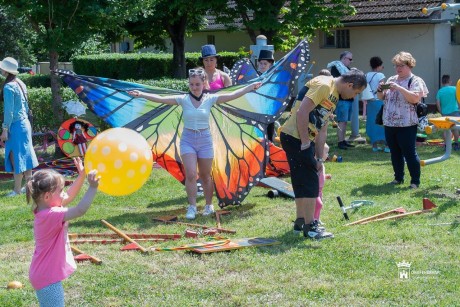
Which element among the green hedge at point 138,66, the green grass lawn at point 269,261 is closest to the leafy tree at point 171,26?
the green hedge at point 138,66

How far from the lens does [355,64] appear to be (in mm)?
26391

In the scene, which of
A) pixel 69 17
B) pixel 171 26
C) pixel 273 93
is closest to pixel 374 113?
pixel 273 93

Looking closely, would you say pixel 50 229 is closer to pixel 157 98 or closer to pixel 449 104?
pixel 157 98

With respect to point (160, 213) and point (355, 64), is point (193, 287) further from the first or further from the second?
point (355, 64)

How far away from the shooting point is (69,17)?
42.2ft

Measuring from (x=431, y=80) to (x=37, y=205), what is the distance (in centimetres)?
2123

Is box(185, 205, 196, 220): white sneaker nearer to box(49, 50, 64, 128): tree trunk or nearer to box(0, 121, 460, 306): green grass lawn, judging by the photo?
box(0, 121, 460, 306): green grass lawn

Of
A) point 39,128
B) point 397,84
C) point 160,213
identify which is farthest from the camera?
point 39,128

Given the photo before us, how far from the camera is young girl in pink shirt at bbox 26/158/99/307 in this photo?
446 cm

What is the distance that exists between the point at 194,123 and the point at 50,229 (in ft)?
13.0

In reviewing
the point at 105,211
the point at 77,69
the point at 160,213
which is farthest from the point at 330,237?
the point at 77,69

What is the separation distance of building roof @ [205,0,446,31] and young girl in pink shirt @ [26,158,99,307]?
20.5 m

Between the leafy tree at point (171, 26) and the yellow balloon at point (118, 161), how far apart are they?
1846cm

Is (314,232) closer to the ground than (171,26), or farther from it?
closer to the ground
